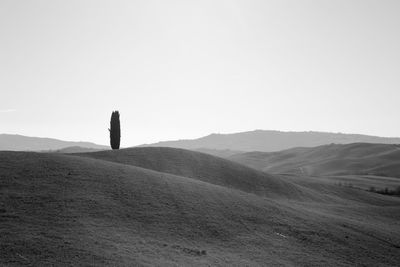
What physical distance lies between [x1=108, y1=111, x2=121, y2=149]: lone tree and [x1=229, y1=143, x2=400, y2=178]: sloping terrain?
69.9m

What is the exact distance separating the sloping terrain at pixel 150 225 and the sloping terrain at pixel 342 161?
79.2 metres

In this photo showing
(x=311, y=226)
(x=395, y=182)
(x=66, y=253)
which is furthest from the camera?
(x=395, y=182)

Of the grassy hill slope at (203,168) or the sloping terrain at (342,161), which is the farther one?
the sloping terrain at (342,161)

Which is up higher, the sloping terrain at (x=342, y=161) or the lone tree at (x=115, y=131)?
the lone tree at (x=115, y=131)

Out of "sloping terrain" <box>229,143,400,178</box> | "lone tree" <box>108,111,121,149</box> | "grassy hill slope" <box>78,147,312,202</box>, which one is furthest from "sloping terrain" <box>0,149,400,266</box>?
"sloping terrain" <box>229,143,400,178</box>

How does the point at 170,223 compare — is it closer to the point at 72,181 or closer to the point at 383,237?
the point at 72,181

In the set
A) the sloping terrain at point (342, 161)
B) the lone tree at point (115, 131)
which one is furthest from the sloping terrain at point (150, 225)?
the sloping terrain at point (342, 161)

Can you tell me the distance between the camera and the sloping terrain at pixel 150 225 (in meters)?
16.6

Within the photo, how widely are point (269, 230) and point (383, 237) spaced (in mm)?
10439

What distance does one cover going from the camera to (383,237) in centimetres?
2759

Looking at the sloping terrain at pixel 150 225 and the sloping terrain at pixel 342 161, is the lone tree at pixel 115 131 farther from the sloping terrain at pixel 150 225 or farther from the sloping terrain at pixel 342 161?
the sloping terrain at pixel 342 161

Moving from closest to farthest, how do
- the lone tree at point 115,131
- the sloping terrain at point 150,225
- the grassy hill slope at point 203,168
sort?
the sloping terrain at point 150,225, the grassy hill slope at point 203,168, the lone tree at point 115,131

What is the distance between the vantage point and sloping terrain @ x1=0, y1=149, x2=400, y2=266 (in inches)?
653

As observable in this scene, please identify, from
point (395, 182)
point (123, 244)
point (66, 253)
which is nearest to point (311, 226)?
point (123, 244)
